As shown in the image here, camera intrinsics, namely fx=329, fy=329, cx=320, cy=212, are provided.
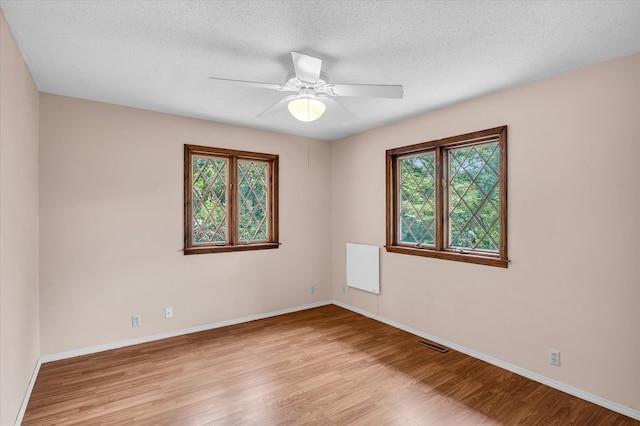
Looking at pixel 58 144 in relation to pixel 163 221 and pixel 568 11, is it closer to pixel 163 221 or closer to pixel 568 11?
pixel 163 221

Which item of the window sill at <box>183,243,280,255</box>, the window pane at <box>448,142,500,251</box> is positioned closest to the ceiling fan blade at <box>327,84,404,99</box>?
the window pane at <box>448,142,500,251</box>

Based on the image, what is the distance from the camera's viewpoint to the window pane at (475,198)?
10.3 feet

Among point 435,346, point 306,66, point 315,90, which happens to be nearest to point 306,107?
point 315,90

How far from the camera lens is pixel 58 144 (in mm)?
3072

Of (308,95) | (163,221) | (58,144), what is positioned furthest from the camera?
(163,221)

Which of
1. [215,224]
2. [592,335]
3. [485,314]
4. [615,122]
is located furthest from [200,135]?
[592,335]

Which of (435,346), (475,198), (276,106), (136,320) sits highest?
(276,106)

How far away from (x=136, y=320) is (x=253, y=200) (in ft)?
6.22

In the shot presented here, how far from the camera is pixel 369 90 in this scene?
2297 mm

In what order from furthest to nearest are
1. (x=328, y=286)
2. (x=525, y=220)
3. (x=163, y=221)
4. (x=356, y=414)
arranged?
1. (x=328, y=286)
2. (x=163, y=221)
3. (x=525, y=220)
4. (x=356, y=414)

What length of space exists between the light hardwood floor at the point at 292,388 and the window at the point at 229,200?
1163mm

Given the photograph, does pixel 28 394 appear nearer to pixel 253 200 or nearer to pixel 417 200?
pixel 253 200

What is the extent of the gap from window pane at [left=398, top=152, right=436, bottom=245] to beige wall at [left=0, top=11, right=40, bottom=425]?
11.6 feet

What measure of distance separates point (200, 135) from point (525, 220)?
136 inches
